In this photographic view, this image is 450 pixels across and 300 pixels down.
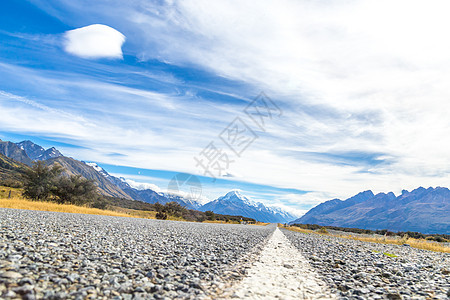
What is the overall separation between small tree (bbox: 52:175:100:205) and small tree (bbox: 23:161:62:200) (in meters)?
1.14

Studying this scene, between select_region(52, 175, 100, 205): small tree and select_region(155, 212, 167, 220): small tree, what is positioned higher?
select_region(52, 175, 100, 205): small tree

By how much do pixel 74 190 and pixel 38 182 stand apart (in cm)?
508

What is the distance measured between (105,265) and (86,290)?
1.92 meters

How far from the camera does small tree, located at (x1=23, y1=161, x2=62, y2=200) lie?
3497 centimetres

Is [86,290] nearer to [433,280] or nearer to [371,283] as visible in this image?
[371,283]

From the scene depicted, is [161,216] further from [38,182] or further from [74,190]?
[38,182]

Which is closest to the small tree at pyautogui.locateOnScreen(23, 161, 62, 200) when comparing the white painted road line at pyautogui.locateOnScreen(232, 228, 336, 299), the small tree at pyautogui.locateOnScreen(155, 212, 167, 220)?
the small tree at pyautogui.locateOnScreen(155, 212, 167, 220)

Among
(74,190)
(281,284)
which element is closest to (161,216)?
(74,190)

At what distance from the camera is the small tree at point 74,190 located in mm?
38000

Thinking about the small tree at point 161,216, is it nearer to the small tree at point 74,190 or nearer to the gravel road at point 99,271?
the small tree at point 74,190

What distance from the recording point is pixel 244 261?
8719 mm

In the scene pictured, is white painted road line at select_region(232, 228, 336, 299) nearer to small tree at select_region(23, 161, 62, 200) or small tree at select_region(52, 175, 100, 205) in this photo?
small tree at select_region(23, 161, 62, 200)

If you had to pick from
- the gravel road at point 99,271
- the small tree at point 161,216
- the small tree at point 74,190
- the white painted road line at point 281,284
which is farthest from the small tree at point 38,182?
the white painted road line at point 281,284

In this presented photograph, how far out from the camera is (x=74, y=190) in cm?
3966
